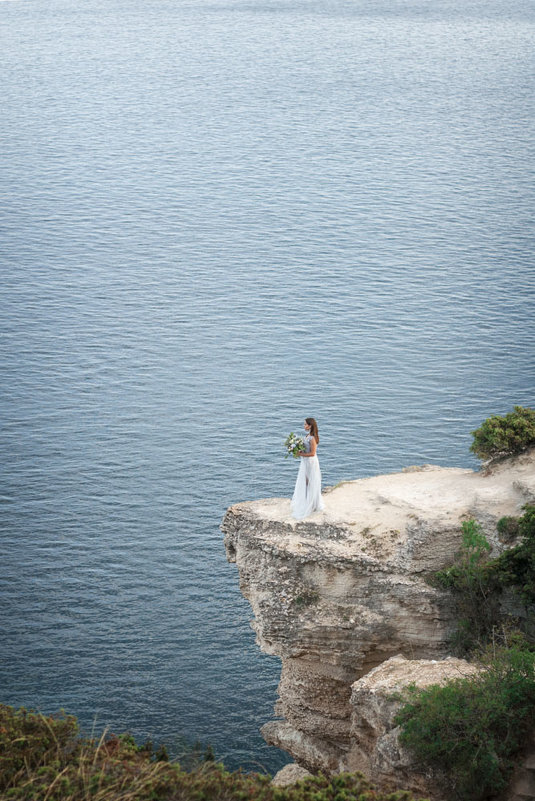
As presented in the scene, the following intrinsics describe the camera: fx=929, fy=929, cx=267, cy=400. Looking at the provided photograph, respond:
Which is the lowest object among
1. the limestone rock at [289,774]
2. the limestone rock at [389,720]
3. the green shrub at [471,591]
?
the limestone rock at [289,774]

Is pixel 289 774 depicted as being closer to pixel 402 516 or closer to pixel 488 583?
pixel 402 516

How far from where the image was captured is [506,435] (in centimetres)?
3006

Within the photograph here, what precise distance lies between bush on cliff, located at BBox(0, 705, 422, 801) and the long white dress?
10220mm

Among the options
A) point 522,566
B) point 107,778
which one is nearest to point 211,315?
point 522,566

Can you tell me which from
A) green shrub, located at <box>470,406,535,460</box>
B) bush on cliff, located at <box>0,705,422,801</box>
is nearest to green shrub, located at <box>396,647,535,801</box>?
bush on cliff, located at <box>0,705,422,801</box>

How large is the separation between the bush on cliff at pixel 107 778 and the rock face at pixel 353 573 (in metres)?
8.10

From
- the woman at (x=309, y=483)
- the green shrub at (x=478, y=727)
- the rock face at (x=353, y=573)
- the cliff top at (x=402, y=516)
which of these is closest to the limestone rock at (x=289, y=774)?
the rock face at (x=353, y=573)

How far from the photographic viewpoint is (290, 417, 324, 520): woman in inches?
1113

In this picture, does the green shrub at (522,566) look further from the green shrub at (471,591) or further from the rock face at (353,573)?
the rock face at (353,573)

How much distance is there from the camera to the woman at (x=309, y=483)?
2827 centimetres

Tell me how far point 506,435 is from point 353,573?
698 cm

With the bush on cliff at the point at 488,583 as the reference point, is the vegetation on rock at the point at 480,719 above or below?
below

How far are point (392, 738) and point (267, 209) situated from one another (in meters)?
74.4

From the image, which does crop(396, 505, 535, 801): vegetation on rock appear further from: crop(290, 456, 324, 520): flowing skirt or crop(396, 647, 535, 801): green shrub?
crop(290, 456, 324, 520): flowing skirt
